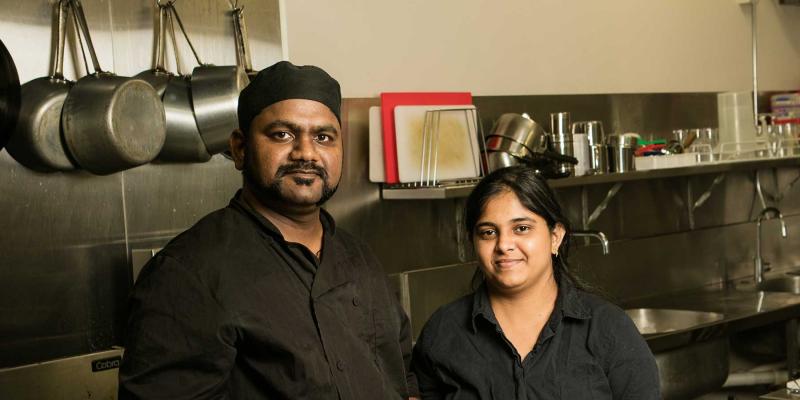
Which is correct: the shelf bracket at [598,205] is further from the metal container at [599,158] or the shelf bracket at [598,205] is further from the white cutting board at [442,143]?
the white cutting board at [442,143]

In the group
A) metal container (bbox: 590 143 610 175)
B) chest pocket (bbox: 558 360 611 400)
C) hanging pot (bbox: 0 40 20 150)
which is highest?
hanging pot (bbox: 0 40 20 150)

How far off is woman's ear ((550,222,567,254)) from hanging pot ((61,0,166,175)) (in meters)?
0.87

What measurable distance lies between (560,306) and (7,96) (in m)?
1.13

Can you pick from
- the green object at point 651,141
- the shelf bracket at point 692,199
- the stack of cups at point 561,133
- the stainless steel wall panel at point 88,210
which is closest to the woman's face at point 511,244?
the stainless steel wall panel at point 88,210

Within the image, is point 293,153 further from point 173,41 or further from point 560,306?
point 173,41

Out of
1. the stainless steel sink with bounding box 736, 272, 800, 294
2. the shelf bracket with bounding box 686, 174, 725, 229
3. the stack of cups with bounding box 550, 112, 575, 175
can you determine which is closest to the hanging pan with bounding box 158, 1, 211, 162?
the stack of cups with bounding box 550, 112, 575, 175

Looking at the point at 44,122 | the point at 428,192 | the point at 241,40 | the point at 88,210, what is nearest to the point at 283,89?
the point at 44,122

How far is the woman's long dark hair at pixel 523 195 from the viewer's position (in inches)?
72.4

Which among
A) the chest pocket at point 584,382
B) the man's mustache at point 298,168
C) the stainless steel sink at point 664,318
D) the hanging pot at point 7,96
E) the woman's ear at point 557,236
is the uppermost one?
the hanging pot at point 7,96

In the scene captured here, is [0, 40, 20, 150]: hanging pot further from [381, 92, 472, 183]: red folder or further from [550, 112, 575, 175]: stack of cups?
[550, 112, 575, 175]: stack of cups

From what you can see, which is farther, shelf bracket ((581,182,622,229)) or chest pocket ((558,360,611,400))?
shelf bracket ((581,182,622,229))

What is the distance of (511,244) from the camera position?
1796 mm

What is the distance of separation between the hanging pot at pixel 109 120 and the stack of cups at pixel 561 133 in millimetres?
1471

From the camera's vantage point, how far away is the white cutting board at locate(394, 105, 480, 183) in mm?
2877
